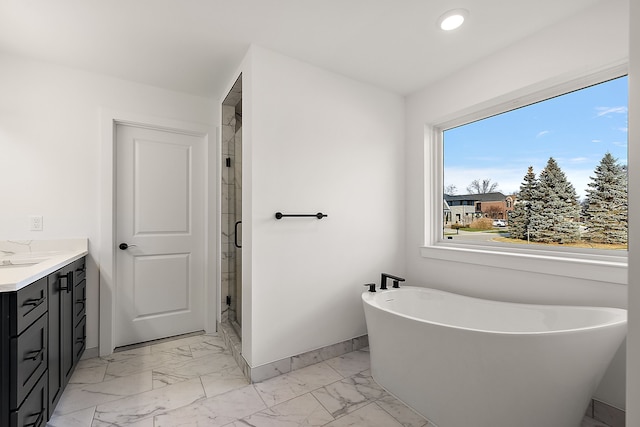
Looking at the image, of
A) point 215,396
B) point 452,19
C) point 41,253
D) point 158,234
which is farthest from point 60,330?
point 452,19

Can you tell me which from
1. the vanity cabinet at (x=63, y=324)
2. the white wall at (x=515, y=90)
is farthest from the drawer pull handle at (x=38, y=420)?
the white wall at (x=515, y=90)

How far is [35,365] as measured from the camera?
1296 mm

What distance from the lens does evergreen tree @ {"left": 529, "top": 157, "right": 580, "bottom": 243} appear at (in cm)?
187

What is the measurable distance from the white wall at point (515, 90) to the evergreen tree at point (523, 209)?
329 millimetres

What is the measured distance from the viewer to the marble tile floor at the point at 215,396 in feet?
5.24

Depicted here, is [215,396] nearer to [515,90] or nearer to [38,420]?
[38,420]

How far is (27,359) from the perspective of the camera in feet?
3.96

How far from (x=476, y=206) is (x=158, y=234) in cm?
284

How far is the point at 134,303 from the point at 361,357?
2.03 m

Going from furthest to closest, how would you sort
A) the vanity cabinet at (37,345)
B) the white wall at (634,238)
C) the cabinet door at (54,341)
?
the cabinet door at (54,341), the vanity cabinet at (37,345), the white wall at (634,238)

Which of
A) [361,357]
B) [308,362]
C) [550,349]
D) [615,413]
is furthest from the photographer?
[361,357]

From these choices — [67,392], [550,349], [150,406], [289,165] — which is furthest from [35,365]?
[550,349]

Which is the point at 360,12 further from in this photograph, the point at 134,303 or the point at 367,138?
the point at 134,303

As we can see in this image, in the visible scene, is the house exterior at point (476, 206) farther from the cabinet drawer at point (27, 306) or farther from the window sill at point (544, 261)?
the cabinet drawer at point (27, 306)
